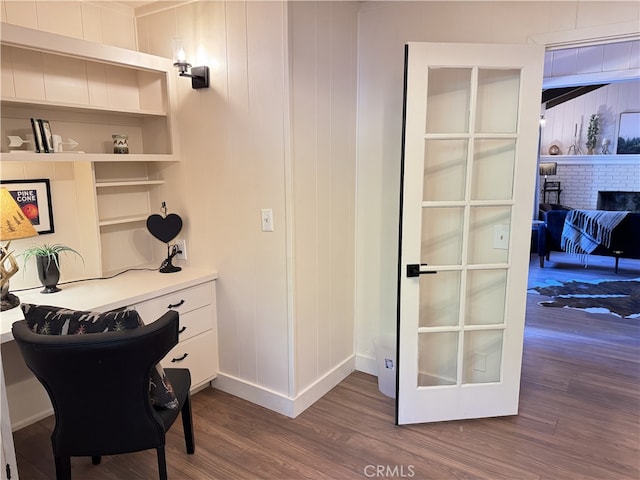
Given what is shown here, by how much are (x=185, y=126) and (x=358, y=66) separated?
3.88ft

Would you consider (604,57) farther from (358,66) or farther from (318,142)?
(318,142)

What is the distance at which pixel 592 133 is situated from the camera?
8.21 m

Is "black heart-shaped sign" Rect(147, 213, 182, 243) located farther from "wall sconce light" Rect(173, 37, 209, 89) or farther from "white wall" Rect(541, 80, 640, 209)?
"white wall" Rect(541, 80, 640, 209)

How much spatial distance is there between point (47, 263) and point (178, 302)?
0.71 m

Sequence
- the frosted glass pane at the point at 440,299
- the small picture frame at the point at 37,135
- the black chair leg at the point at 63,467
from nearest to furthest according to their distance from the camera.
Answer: the black chair leg at the point at 63,467, the small picture frame at the point at 37,135, the frosted glass pane at the point at 440,299

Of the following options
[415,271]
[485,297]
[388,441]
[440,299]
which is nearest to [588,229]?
[485,297]

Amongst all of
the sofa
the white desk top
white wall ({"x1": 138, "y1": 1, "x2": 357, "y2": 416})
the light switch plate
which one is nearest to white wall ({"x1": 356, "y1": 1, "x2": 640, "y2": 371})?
white wall ({"x1": 138, "y1": 1, "x2": 357, "y2": 416})

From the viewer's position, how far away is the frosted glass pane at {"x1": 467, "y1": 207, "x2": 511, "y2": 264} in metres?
2.44

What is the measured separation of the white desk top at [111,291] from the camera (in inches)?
84.2

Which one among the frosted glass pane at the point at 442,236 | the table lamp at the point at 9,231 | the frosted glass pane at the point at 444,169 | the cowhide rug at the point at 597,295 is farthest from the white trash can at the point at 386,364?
the cowhide rug at the point at 597,295

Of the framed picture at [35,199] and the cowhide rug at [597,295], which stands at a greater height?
the framed picture at [35,199]

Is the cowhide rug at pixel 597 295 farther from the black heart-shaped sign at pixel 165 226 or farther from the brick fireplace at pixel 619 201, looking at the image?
the black heart-shaped sign at pixel 165 226

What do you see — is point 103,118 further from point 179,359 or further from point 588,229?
point 588,229

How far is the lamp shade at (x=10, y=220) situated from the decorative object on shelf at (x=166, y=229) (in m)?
0.70
